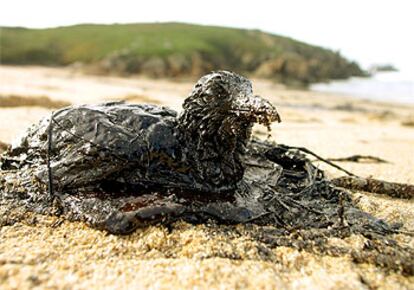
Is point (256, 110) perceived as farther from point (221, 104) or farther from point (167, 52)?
point (167, 52)

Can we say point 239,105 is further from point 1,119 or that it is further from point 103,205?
point 1,119

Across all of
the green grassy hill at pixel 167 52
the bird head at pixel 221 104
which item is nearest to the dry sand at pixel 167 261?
the bird head at pixel 221 104

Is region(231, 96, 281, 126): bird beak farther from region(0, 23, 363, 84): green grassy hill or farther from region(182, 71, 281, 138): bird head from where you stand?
region(0, 23, 363, 84): green grassy hill

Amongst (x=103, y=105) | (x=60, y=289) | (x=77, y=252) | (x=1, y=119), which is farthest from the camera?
(x=1, y=119)

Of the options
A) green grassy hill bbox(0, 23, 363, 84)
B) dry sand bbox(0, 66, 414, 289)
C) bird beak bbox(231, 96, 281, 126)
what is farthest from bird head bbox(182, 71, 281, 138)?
green grassy hill bbox(0, 23, 363, 84)

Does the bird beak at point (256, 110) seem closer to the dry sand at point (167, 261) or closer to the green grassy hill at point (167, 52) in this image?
the dry sand at point (167, 261)

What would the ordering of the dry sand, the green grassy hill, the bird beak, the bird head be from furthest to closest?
the green grassy hill → the bird head → the bird beak → the dry sand

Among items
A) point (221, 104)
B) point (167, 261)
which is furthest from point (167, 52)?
point (167, 261)

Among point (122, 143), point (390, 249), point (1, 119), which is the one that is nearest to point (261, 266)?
point (390, 249)
